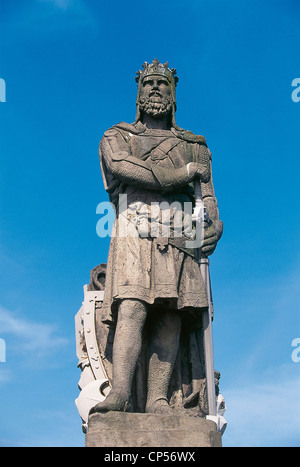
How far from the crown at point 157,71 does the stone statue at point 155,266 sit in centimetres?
2

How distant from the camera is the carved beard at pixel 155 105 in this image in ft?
31.8

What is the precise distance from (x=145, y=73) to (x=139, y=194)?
72.2 inches

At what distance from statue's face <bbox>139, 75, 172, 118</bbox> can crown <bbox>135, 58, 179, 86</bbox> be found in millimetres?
70

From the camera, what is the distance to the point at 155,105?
9.66m

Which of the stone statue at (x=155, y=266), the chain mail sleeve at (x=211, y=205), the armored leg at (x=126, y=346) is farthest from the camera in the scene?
the chain mail sleeve at (x=211, y=205)

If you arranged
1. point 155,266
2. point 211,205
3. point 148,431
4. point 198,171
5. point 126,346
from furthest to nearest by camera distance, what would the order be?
point 211,205
point 198,171
point 155,266
point 126,346
point 148,431

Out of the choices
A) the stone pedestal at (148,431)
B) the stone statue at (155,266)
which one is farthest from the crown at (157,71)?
the stone pedestal at (148,431)

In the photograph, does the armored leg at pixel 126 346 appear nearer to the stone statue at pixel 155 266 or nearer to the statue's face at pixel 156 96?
the stone statue at pixel 155 266

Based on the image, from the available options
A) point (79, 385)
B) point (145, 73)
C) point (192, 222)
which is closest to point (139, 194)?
point (192, 222)

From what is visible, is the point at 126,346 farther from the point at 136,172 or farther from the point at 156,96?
the point at 156,96

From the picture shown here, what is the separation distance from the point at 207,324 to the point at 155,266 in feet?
3.34

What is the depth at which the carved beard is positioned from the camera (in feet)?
31.8

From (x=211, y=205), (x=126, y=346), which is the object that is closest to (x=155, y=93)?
(x=211, y=205)

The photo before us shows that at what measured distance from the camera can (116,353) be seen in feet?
27.5
